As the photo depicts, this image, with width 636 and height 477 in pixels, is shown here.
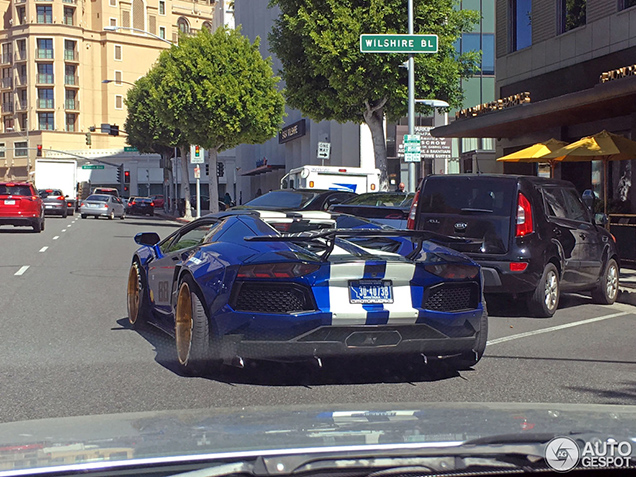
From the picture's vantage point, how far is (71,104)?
334ft

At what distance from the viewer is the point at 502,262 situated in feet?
34.6

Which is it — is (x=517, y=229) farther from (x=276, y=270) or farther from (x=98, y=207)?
(x=98, y=207)

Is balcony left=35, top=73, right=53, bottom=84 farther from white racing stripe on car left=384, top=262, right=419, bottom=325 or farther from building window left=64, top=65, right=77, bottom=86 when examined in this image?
white racing stripe on car left=384, top=262, right=419, bottom=325

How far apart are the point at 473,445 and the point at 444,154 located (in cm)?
2231

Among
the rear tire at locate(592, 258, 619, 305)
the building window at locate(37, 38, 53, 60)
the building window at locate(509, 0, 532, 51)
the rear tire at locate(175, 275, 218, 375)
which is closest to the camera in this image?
the rear tire at locate(175, 275, 218, 375)

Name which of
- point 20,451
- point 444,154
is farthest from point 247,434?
point 444,154

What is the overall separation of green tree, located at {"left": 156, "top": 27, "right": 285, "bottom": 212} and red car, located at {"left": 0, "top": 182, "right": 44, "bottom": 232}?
38.6 ft

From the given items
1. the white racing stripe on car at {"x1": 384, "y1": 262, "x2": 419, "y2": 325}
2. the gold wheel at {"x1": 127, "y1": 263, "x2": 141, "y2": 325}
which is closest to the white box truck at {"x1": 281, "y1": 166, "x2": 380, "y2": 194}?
the gold wheel at {"x1": 127, "y1": 263, "x2": 141, "y2": 325}

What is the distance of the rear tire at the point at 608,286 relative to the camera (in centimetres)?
1206

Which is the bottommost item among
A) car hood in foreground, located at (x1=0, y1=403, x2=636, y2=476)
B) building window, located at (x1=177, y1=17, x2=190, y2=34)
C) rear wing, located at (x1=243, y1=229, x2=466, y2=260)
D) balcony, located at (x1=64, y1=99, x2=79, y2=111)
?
car hood in foreground, located at (x1=0, y1=403, x2=636, y2=476)

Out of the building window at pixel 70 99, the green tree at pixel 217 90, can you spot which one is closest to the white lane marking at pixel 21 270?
the green tree at pixel 217 90

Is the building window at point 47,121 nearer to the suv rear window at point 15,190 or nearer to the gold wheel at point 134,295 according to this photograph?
the suv rear window at point 15,190

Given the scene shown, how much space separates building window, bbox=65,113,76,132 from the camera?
101500 mm

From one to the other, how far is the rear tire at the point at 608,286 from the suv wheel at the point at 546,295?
1385 millimetres
